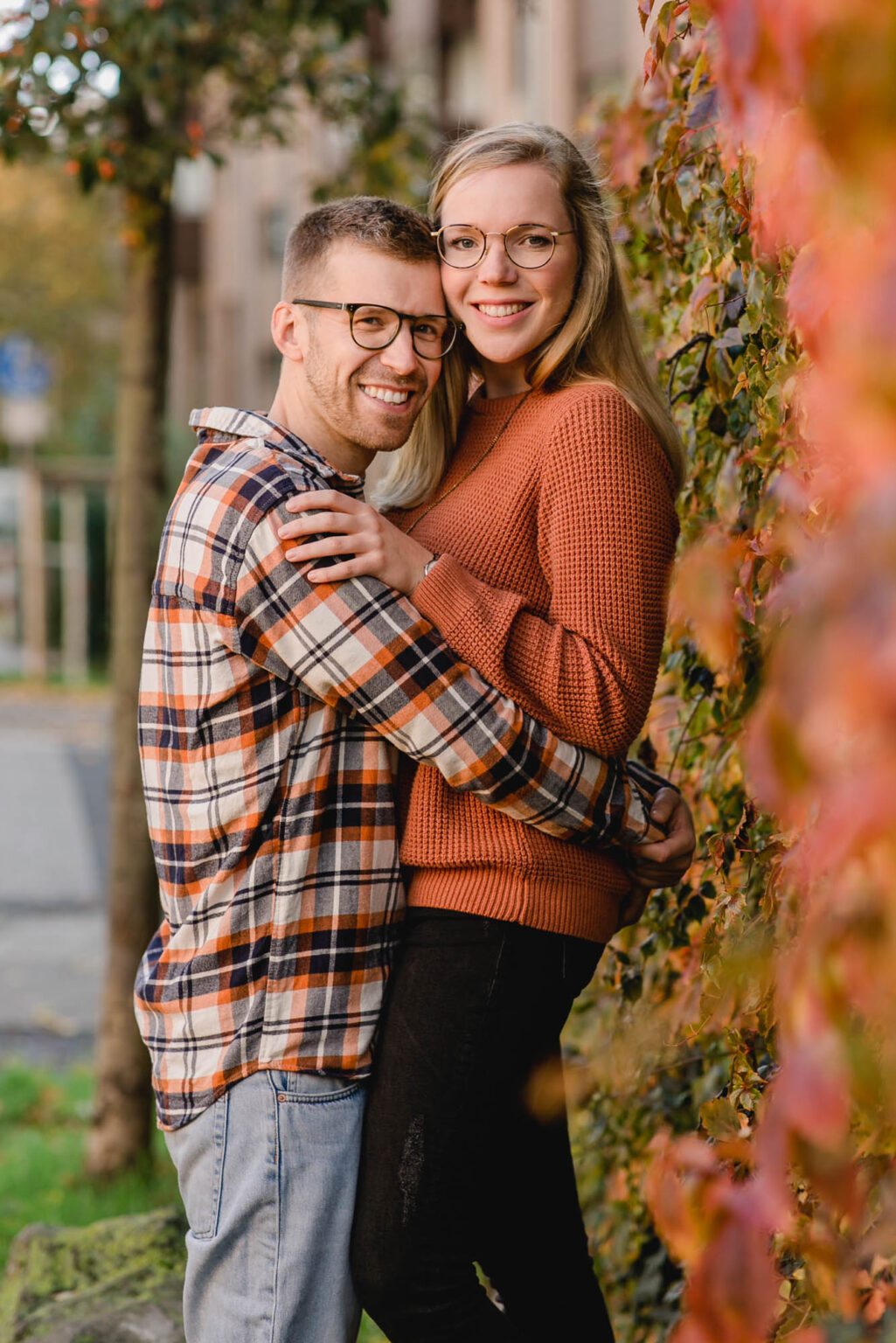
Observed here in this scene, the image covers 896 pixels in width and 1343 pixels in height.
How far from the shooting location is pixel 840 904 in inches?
30.3

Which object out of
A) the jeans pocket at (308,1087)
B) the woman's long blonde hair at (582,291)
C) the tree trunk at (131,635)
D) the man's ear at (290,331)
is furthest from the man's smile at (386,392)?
the tree trunk at (131,635)

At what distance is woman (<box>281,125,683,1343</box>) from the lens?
197 centimetres

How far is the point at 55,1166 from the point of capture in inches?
170

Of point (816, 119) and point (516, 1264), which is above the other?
point (816, 119)

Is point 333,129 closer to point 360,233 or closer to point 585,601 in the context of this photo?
point 360,233

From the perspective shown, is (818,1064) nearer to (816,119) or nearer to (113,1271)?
(816,119)

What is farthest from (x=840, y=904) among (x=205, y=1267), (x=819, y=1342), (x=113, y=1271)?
(x=113, y=1271)

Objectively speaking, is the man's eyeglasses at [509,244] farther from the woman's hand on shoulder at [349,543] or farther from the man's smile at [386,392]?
the woman's hand on shoulder at [349,543]

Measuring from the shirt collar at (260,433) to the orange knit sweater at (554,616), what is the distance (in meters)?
0.21

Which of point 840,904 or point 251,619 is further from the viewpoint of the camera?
point 251,619

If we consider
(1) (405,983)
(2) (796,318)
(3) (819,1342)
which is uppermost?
(2) (796,318)

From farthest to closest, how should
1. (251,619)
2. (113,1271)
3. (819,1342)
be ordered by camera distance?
1. (113,1271)
2. (251,619)
3. (819,1342)

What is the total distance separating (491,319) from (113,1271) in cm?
212

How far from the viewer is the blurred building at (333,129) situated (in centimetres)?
1104
